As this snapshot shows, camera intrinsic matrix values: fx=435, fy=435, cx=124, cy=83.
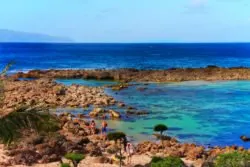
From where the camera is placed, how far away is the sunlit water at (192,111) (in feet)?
106

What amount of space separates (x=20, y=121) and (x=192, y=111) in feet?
106

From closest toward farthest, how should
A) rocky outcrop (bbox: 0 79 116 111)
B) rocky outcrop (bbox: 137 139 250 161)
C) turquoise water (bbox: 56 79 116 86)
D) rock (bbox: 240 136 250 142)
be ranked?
rocky outcrop (bbox: 137 139 250 161)
rock (bbox: 240 136 250 142)
rocky outcrop (bbox: 0 79 116 111)
turquoise water (bbox: 56 79 116 86)

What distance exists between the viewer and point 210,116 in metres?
39.5

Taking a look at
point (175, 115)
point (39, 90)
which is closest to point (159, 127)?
point (175, 115)

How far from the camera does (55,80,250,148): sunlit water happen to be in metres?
32.2

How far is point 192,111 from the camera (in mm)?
41812

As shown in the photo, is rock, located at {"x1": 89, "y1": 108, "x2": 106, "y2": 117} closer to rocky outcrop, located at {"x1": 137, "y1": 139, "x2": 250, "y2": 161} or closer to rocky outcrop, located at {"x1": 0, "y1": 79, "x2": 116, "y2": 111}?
rocky outcrop, located at {"x1": 0, "y1": 79, "x2": 116, "y2": 111}

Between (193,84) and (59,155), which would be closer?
(59,155)

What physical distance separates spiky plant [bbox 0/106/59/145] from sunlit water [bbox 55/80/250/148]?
63.2 feet

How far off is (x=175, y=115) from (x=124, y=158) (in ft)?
59.5

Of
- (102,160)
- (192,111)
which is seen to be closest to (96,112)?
(192,111)

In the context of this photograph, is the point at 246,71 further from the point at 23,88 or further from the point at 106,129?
the point at 106,129

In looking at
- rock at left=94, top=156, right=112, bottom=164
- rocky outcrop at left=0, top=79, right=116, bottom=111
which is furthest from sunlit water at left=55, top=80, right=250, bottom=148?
rock at left=94, top=156, right=112, bottom=164

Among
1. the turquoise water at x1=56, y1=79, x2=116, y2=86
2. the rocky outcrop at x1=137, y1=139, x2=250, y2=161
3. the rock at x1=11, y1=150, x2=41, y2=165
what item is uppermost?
the rock at x1=11, y1=150, x2=41, y2=165
